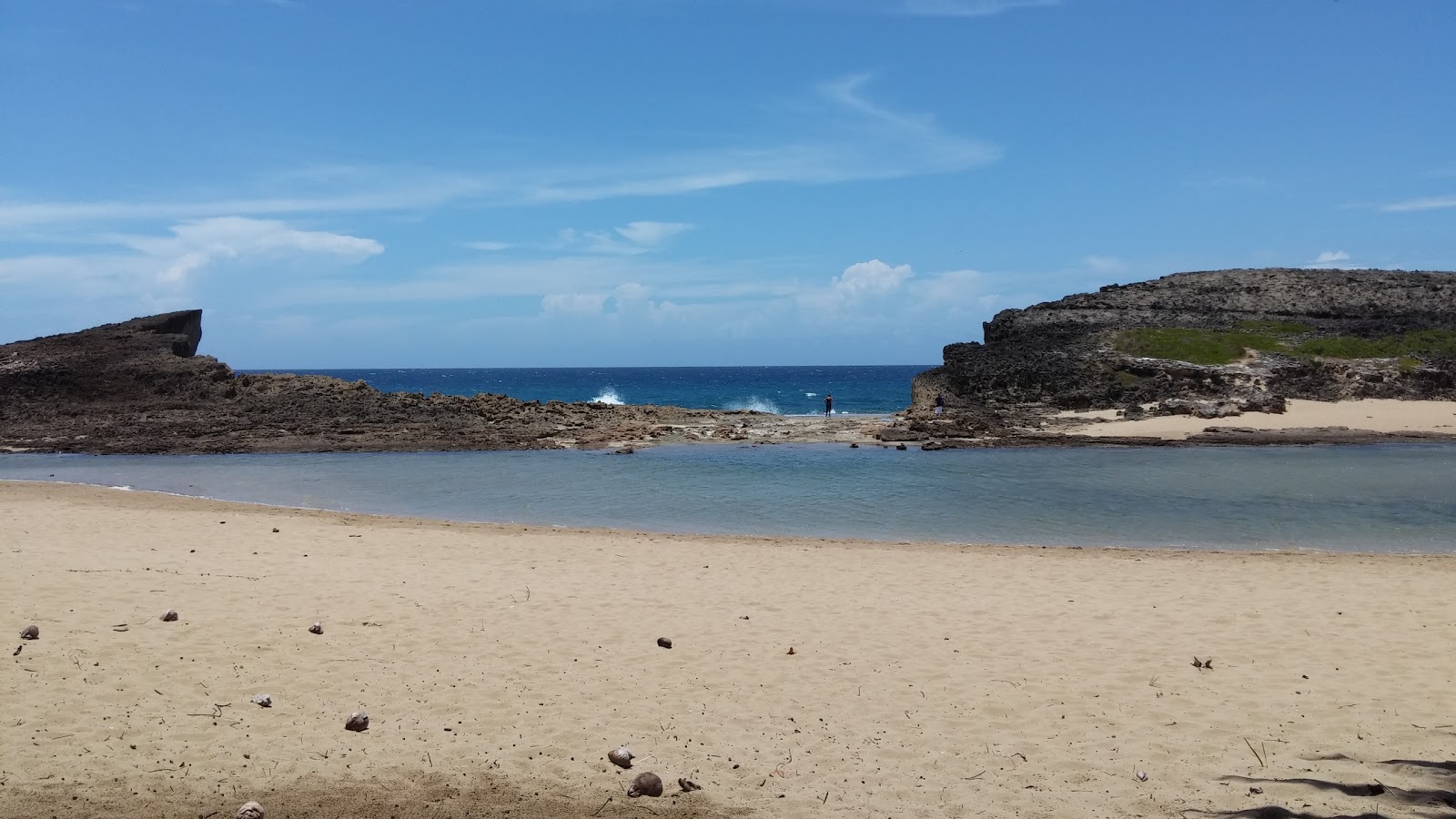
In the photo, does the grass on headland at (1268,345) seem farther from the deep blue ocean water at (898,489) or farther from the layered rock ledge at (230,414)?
the layered rock ledge at (230,414)

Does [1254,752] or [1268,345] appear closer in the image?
[1254,752]

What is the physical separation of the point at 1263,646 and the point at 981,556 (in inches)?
223

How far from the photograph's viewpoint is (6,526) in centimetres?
1484

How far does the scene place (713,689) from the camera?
7875 mm

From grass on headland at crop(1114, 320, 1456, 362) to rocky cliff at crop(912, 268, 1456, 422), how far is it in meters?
0.08

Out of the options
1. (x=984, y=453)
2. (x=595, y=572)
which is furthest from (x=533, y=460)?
(x=595, y=572)

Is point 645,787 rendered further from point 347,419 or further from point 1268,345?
point 1268,345

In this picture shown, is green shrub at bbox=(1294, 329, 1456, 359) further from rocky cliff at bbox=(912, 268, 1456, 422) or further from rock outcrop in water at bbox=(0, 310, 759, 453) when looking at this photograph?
rock outcrop in water at bbox=(0, 310, 759, 453)

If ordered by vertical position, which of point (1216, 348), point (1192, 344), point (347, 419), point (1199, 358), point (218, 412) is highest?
point (1192, 344)

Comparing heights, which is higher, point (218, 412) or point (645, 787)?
point (218, 412)

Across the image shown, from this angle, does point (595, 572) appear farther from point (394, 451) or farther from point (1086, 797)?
point (394, 451)

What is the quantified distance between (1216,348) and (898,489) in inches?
1215

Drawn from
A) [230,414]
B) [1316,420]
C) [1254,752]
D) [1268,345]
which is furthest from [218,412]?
[1268,345]

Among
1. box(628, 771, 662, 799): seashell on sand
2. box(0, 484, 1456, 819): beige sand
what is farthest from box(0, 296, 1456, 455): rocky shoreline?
box(628, 771, 662, 799): seashell on sand
